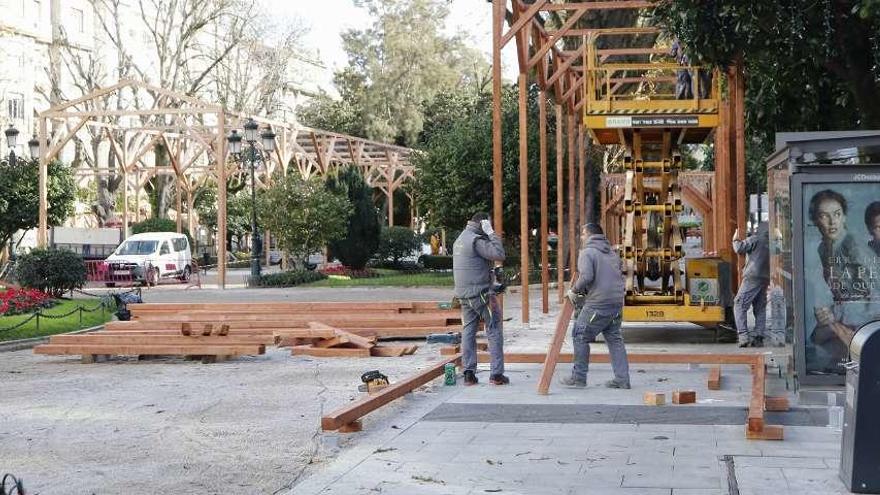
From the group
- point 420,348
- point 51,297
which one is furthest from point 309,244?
point 420,348

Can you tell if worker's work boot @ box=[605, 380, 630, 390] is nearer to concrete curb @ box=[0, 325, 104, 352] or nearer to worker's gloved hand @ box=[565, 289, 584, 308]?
worker's gloved hand @ box=[565, 289, 584, 308]

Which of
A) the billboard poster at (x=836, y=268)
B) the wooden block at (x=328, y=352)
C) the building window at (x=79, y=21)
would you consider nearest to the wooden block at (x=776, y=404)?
the billboard poster at (x=836, y=268)

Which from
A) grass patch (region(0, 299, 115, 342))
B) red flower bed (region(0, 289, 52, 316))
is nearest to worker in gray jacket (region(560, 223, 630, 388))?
grass patch (region(0, 299, 115, 342))

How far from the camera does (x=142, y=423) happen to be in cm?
1123

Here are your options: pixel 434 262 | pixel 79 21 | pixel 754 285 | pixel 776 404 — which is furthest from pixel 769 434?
pixel 79 21

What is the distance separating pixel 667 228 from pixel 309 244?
23.8 metres

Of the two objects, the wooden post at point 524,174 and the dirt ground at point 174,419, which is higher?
the wooden post at point 524,174

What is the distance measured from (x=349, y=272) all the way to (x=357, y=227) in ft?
5.35

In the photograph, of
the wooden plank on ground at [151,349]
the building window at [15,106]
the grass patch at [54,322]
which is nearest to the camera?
the wooden plank on ground at [151,349]

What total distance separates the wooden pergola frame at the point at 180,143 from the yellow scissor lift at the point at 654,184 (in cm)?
1911

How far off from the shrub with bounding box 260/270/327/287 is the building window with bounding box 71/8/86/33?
30.5m

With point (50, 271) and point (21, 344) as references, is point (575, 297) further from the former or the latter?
point (50, 271)

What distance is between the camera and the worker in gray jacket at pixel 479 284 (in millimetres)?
12859

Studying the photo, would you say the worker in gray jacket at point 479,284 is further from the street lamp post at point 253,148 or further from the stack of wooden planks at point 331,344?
the street lamp post at point 253,148
